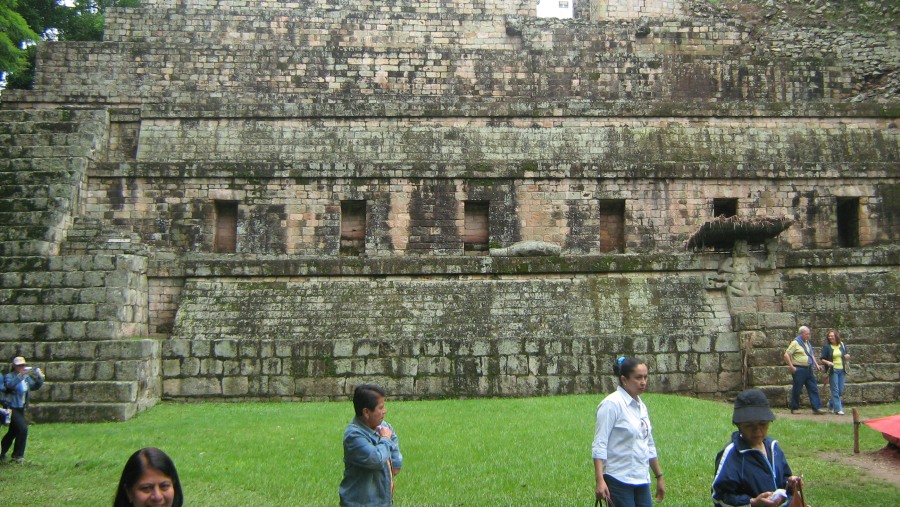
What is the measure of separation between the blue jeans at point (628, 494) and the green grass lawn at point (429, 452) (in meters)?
1.72

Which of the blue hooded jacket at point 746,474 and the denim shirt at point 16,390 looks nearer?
the blue hooded jacket at point 746,474

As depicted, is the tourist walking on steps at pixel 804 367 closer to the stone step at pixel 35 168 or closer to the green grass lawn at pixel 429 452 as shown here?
the green grass lawn at pixel 429 452

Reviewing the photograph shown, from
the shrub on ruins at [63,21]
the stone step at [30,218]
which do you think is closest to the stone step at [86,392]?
the stone step at [30,218]

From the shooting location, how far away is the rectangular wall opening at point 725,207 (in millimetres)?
18516

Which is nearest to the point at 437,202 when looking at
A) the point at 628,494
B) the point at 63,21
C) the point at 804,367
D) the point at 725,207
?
the point at 725,207

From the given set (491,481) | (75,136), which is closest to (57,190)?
(75,136)

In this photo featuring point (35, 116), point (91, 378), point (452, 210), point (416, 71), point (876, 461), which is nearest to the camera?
point (876, 461)

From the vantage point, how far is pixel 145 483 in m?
3.60

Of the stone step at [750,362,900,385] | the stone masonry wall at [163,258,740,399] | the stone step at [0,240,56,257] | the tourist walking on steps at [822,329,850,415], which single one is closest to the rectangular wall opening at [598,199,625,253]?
the stone masonry wall at [163,258,740,399]

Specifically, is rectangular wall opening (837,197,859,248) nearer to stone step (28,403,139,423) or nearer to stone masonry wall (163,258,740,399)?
stone masonry wall (163,258,740,399)

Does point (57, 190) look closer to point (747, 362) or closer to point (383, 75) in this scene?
point (383, 75)

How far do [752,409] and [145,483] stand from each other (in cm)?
353

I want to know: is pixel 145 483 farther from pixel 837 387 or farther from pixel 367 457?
pixel 837 387

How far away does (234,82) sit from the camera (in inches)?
829
